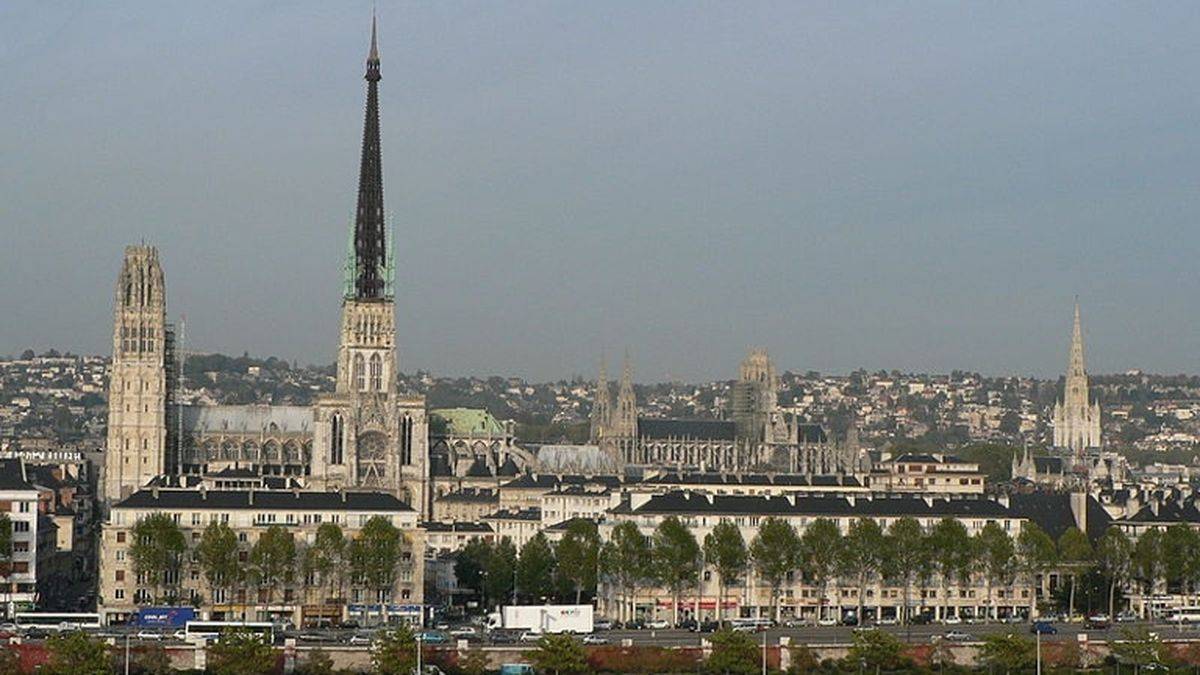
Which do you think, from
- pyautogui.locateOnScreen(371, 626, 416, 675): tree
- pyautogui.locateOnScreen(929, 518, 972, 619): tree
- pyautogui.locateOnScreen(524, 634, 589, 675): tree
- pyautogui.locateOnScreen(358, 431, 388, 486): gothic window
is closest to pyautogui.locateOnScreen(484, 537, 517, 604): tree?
pyautogui.locateOnScreen(929, 518, 972, 619): tree

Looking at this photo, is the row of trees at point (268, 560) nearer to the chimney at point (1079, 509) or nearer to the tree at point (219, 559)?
the tree at point (219, 559)

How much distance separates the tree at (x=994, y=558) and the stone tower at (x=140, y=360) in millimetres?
70499

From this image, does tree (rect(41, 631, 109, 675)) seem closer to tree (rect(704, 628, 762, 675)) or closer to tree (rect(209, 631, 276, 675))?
tree (rect(209, 631, 276, 675))

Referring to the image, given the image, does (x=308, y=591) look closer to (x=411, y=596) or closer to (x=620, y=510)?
(x=411, y=596)

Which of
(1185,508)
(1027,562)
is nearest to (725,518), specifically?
(1027,562)

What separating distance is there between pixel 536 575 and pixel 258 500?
1497cm

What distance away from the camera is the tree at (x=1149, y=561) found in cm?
13500

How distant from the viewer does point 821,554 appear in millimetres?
128500

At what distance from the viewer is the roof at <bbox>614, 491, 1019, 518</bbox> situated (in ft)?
446

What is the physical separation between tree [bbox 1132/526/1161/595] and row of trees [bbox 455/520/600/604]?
27.9 m

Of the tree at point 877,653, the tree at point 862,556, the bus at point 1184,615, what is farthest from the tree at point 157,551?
the bus at point 1184,615

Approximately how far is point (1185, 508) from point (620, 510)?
38.8 m

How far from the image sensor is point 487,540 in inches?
6220

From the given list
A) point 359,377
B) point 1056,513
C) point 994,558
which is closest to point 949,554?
point 994,558
